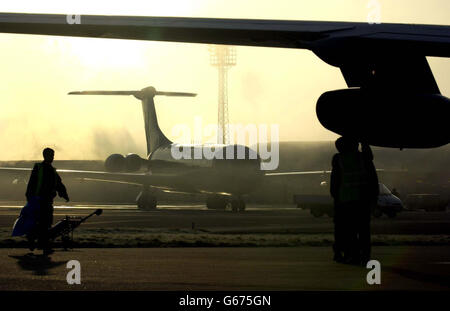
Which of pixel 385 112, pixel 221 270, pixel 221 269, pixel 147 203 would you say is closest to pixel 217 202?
pixel 147 203

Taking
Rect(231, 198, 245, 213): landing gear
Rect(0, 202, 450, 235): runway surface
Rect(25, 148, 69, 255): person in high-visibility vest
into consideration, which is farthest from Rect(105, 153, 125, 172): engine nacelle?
Rect(25, 148, 69, 255): person in high-visibility vest

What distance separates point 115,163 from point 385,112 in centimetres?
4257

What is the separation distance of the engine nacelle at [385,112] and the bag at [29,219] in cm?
549

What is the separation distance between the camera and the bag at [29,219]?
1441 cm

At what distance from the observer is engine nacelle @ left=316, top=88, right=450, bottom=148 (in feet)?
36.6

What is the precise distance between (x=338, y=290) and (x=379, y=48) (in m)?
2.92

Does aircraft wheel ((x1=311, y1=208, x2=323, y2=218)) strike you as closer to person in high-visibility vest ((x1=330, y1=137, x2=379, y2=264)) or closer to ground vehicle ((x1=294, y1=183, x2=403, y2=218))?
ground vehicle ((x1=294, y1=183, x2=403, y2=218))

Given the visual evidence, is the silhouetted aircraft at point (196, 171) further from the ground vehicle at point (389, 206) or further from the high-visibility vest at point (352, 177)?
the high-visibility vest at point (352, 177)

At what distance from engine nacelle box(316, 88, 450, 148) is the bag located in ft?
18.0

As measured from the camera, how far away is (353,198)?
12359mm

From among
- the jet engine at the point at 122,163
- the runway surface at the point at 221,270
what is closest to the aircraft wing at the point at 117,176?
the jet engine at the point at 122,163

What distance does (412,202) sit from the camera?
56719 mm

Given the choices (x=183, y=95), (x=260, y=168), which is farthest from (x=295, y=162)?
(x=260, y=168)
